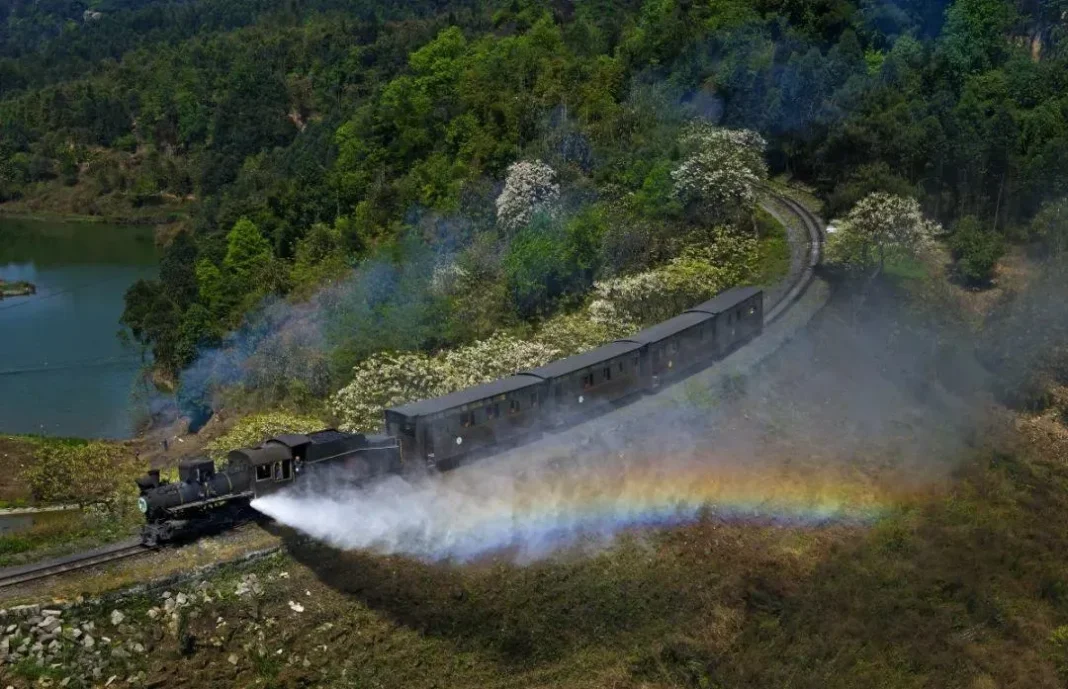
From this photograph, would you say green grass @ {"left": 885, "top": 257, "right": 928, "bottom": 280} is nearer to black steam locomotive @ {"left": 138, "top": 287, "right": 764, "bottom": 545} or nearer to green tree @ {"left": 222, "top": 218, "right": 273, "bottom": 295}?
black steam locomotive @ {"left": 138, "top": 287, "right": 764, "bottom": 545}

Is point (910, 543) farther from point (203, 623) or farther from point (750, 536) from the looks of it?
point (203, 623)

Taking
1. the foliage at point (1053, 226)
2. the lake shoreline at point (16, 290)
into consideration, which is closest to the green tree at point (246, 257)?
the lake shoreline at point (16, 290)

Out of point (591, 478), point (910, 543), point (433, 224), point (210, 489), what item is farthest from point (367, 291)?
point (910, 543)

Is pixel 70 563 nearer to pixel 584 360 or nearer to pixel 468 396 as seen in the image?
pixel 468 396

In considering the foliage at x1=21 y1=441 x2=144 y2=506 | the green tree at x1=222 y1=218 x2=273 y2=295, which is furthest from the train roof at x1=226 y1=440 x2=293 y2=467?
the green tree at x1=222 y1=218 x2=273 y2=295

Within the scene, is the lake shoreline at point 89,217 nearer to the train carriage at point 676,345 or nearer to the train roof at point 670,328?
the train roof at point 670,328

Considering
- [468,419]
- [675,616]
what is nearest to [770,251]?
[468,419]
